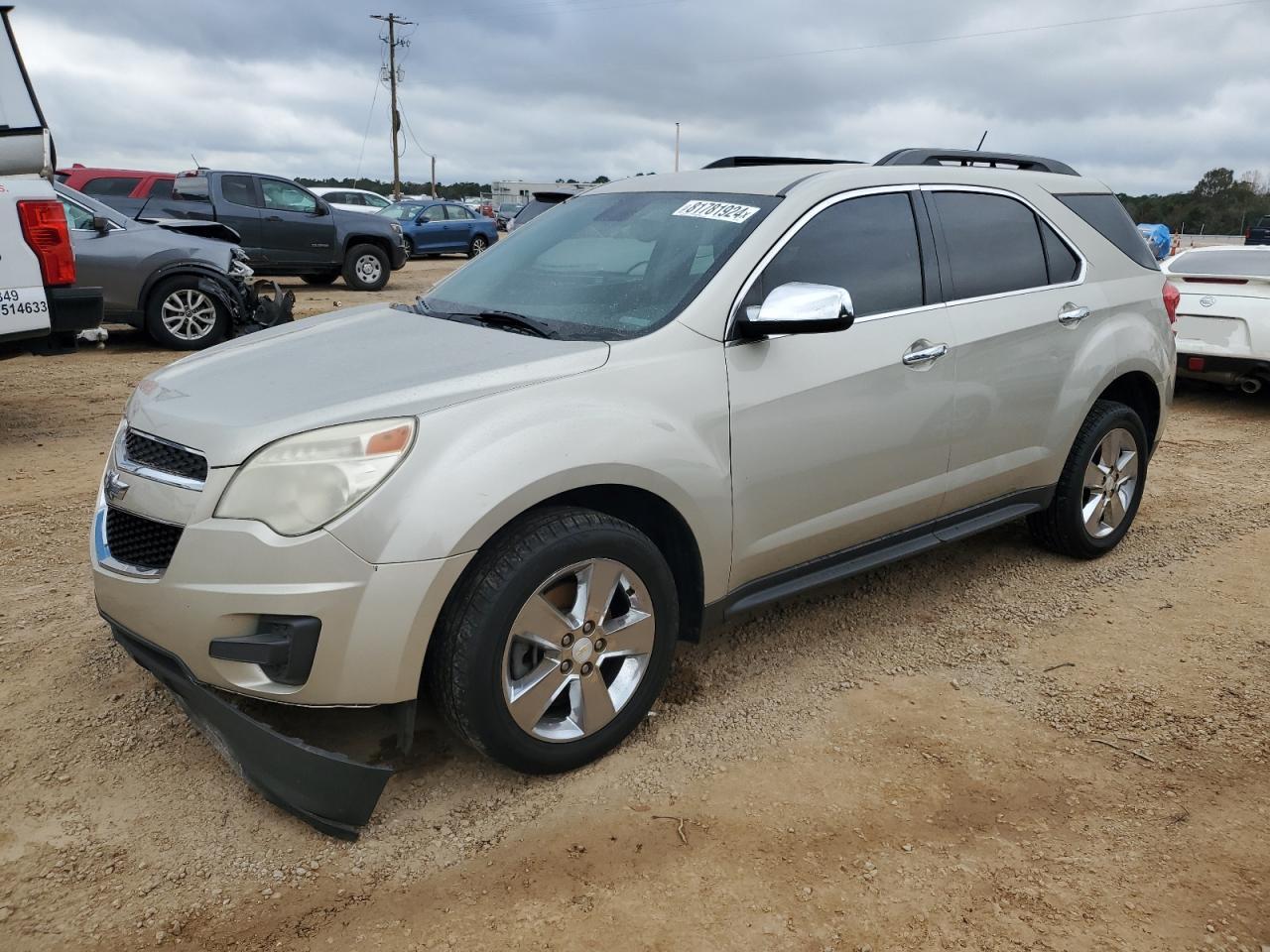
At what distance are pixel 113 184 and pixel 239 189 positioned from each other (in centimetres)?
293

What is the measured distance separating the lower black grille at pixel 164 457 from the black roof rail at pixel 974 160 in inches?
110

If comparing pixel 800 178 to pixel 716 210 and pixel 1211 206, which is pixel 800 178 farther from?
pixel 1211 206

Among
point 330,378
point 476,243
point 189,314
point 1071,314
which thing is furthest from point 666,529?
point 476,243

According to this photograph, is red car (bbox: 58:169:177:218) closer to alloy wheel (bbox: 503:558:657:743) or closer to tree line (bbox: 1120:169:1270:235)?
alloy wheel (bbox: 503:558:657:743)

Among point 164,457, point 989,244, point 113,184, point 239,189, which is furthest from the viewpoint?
point 113,184

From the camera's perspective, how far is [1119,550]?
489 cm

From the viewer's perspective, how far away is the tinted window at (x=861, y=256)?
129 inches

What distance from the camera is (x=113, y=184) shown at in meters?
15.9

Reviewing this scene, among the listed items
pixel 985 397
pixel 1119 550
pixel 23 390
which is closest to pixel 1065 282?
pixel 985 397

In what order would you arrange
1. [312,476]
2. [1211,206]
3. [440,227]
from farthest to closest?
1. [1211,206]
2. [440,227]
3. [312,476]

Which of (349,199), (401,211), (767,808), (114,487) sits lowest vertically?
(767,808)

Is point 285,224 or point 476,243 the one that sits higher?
point 476,243

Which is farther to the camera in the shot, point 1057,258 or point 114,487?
point 1057,258

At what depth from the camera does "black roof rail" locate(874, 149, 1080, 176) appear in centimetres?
410
